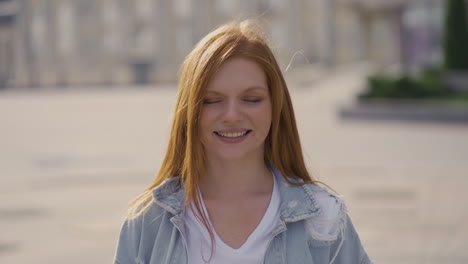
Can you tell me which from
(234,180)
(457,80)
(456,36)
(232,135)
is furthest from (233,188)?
(456,36)

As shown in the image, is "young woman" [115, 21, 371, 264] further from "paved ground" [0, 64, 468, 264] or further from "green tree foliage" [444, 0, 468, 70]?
"green tree foliage" [444, 0, 468, 70]

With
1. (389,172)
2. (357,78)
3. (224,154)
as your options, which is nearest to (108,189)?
(389,172)

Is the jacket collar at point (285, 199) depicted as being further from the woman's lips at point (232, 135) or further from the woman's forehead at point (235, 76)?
the woman's forehead at point (235, 76)

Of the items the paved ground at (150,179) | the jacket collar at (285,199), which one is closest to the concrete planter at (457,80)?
the paved ground at (150,179)

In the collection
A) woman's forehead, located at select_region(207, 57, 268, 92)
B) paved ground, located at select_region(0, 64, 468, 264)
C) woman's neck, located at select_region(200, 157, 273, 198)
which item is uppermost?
woman's forehead, located at select_region(207, 57, 268, 92)

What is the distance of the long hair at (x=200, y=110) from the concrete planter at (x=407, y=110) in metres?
14.3

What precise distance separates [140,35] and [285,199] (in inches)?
2238

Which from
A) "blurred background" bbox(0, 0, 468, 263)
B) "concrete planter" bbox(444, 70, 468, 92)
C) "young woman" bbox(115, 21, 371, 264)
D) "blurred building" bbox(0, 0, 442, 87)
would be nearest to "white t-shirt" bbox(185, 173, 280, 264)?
"young woman" bbox(115, 21, 371, 264)

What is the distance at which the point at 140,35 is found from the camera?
57594 millimetres

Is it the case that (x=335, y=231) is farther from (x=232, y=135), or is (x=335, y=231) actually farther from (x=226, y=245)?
(x=232, y=135)

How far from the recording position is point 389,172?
9656mm

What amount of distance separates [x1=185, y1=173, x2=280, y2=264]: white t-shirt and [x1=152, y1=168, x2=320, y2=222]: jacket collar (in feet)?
0.14

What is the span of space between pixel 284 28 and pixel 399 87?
114 ft

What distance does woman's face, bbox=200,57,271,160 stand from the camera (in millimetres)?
2002
